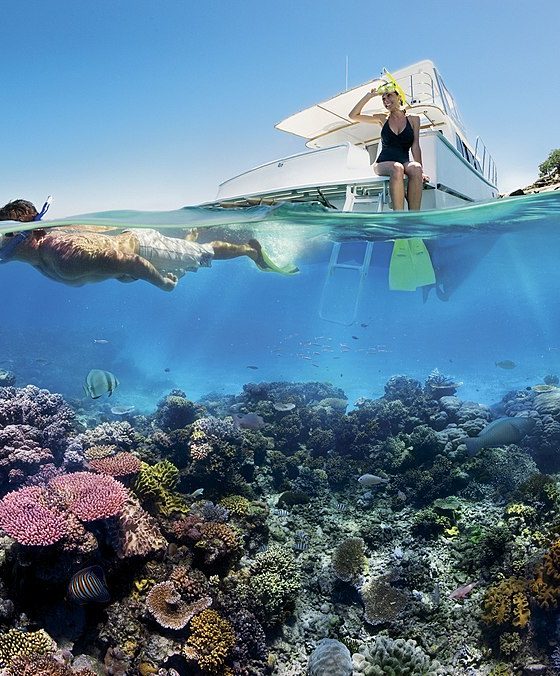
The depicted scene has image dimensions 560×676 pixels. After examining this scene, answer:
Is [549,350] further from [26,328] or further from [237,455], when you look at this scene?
[26,328]

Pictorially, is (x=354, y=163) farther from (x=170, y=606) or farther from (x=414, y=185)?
(x=170, y=606)

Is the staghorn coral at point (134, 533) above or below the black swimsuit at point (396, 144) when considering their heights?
below

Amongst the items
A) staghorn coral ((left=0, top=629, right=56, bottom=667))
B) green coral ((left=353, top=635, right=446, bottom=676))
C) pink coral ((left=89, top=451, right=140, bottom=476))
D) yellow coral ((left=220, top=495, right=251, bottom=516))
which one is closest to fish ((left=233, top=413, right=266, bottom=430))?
yellow coral ((left=220, top=495, right=251, bottom=516))

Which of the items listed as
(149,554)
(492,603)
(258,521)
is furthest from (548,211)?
(149,554)

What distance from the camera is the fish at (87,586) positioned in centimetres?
502

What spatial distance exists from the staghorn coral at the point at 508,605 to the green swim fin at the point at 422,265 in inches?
360

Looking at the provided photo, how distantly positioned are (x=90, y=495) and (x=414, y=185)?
7.76 metres

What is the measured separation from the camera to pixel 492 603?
5.89 metres

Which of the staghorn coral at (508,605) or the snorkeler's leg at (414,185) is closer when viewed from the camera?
the staghorn coral at (508,605)

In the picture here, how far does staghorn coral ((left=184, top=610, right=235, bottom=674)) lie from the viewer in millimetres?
5008

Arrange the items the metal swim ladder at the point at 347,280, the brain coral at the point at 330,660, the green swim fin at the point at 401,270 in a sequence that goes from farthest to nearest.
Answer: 1. the green swim fin at the point at 401,270
2. the metal swim ladder at the point at 347,280
3. the brain coral at the point at 330,660

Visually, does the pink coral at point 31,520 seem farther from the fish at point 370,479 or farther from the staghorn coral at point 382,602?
the fish at point 370,479

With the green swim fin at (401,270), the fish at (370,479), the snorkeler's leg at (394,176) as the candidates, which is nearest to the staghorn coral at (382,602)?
the fish at (370,479)

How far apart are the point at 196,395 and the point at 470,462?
26.0 feet
